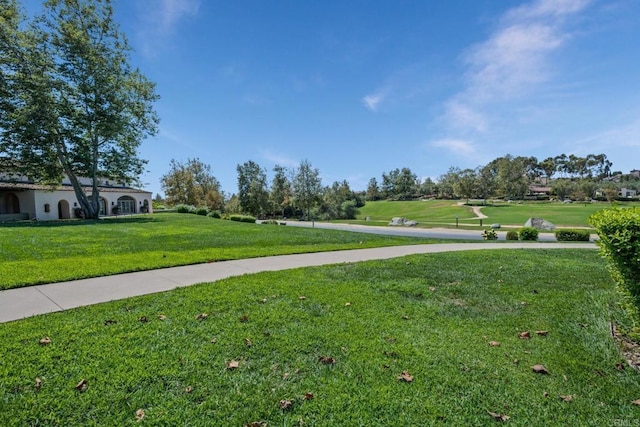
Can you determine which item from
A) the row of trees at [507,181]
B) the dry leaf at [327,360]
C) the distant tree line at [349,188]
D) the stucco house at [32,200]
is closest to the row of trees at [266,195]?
the distant tree line at [349,188]

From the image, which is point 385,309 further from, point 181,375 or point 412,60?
point 412,60

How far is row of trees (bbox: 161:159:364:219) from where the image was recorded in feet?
150

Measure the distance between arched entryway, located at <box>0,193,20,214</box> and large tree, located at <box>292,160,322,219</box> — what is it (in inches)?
1223

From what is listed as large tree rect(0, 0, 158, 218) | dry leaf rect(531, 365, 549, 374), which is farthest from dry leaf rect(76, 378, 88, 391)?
large tree rect(0, 0, 158, 218)

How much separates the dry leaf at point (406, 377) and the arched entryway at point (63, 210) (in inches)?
1391

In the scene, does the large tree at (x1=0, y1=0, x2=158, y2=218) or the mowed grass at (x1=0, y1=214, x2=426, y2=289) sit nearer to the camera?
the mowed grass at (x1=0, y1=214, x2=426, y2=289)

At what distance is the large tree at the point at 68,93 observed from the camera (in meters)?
19.5

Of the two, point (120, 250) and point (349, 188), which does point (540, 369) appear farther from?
point (349, 188)

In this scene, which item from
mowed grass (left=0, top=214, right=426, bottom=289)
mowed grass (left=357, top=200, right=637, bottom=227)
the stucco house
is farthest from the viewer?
mowed grass (left=357, top=200, right=637, bottom=227)

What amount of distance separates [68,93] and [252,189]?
28.2m

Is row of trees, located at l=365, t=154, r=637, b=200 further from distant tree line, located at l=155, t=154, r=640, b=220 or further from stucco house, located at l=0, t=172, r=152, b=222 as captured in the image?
stucco house, located at l=0, t=172, r=152, b=222

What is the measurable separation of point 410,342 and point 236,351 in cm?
186

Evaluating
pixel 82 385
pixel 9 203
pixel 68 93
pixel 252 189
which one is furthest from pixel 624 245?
pixel 252 189

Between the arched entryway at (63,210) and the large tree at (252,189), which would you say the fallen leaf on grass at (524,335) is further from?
the large tree at (252,189)
